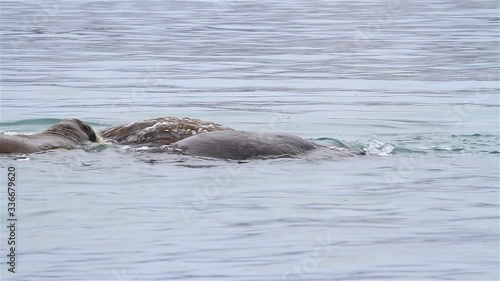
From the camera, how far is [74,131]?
38.3 ft

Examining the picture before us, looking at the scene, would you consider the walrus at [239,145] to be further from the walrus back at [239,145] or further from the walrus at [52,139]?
the walrus at [52,139]

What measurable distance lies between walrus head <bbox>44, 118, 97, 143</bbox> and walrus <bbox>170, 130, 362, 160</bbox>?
1104mm

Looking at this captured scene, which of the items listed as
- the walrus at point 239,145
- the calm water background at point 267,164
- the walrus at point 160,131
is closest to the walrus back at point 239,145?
the walrus at point 239,145

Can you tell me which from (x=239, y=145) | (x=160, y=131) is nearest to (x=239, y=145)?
(x=239, y=145)

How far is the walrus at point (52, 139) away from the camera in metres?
10.8

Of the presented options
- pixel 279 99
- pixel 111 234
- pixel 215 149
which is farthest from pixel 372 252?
pixel 279 99

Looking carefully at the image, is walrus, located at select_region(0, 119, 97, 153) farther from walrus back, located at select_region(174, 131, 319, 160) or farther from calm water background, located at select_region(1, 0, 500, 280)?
walrus back, located at select_region(174, 131, 319, 160)

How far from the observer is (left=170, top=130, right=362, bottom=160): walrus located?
10748 mm

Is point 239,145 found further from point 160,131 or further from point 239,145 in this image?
point 160,131

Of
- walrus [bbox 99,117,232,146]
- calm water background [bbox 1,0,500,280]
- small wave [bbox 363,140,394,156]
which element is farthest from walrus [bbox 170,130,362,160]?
small wave [bbox 363,140,394,156]

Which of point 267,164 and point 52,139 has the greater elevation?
point 52,139

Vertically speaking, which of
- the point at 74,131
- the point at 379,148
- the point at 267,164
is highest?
the point at 74,131

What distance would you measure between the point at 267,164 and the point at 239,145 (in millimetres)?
361

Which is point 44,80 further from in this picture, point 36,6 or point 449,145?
point 36,6
